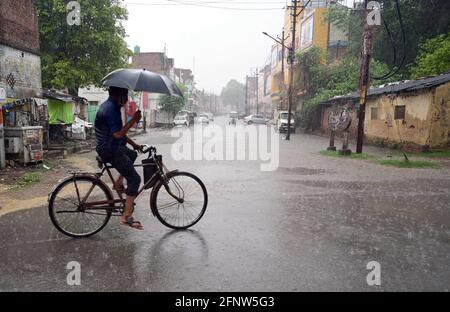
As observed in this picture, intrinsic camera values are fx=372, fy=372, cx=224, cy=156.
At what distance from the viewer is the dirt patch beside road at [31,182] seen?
7.00 meters

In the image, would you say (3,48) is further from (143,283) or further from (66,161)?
(143,283)

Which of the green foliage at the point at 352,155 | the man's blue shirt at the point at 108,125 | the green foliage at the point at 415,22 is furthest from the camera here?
the green foliage at the point at 415,22

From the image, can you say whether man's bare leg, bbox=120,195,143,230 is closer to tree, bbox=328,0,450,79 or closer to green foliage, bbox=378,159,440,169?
green foliage, bbox=378,159,440,169

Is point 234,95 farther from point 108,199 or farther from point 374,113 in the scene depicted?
point 108,199

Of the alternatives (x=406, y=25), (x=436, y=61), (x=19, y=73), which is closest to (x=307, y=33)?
(x=406, y=25)

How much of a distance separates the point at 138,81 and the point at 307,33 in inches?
1643

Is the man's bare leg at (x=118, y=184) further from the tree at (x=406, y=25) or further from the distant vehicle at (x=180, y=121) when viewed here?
the distant vehicle at (x=180, y=121)

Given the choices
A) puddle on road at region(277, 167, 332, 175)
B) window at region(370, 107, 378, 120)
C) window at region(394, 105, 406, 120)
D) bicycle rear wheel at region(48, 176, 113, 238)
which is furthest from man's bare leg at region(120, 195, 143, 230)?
window at region(370, 107, 378, 120)

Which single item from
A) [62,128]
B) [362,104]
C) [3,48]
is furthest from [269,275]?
[62,128]

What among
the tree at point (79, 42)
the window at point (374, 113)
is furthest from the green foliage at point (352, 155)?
the tree at point (79, 42)

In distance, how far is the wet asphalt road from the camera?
12.6 ft

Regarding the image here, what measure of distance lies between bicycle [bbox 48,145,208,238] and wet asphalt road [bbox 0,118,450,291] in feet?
0.68

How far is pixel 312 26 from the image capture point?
41.2 metres

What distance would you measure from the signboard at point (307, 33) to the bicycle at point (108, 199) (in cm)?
3966
